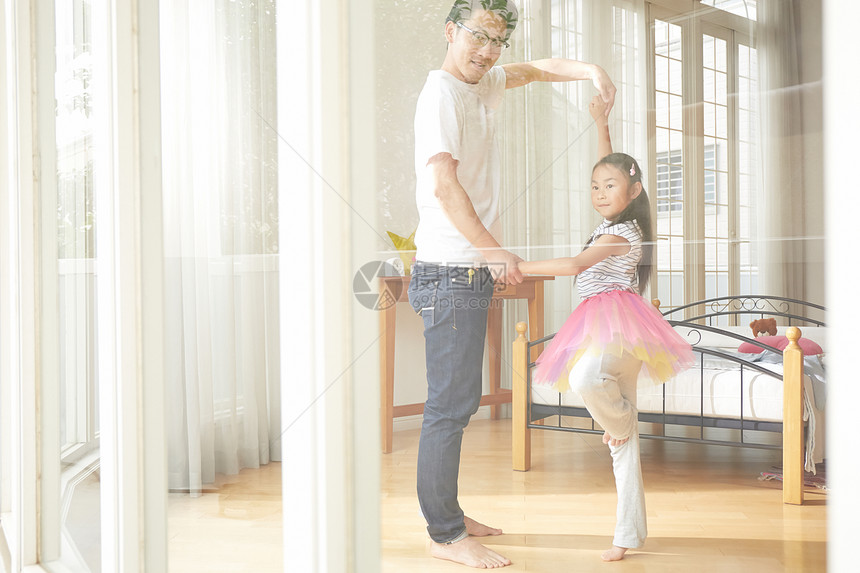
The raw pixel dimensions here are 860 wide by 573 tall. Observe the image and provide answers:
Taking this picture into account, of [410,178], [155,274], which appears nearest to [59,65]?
[155,274]

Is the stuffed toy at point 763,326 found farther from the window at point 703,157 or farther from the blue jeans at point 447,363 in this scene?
the blue jeans at point 447,363

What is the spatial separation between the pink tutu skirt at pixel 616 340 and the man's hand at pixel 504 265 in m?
0.08

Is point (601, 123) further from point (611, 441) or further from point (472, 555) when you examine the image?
point (472, 555)

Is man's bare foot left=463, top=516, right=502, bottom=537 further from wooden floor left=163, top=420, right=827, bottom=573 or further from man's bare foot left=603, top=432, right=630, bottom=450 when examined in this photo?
man's bare foot left=603, top=432, right=630, bottom=450

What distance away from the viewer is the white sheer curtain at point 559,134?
0.74m

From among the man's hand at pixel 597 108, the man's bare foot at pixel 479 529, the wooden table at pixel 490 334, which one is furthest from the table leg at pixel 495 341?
the man's hand at pixel 597 108

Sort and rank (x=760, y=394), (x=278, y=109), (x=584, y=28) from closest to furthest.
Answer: (x=760, y=394) < (x=584, y=28) < (x=278, y=109)

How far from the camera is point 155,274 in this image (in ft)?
4.67

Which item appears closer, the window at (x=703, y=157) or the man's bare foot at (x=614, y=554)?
the window at (x=703, y=157)

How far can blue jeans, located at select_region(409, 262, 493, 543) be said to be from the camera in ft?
2.72

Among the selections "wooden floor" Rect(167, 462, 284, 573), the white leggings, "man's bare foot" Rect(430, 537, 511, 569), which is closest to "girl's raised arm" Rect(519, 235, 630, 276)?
the white leggings

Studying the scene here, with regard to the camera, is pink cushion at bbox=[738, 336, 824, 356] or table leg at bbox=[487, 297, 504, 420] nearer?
pink cushion at bbox=[738, 336, 824, 356]

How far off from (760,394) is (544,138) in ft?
1.16

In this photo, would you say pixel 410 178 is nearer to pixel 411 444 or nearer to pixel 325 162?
pixel 325 162
